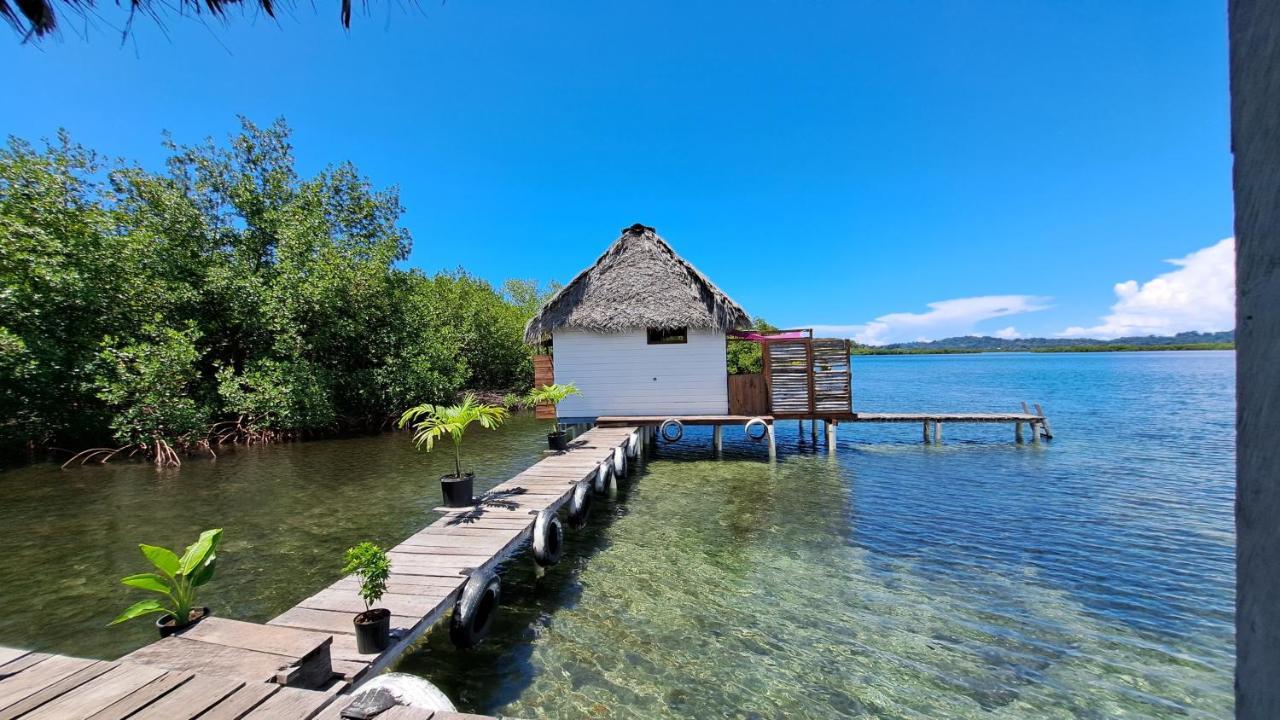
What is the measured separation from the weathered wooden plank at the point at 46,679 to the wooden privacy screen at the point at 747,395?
1212cm

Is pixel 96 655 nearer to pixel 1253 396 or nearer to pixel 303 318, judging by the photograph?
pixel 1253 396

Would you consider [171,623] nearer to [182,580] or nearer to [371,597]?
[182,580]

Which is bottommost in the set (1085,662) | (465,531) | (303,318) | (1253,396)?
(1085,662)

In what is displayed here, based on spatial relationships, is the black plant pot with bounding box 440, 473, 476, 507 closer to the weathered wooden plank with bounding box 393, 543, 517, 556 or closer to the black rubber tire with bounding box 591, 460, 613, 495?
the weathered wooden plank with bounding box 393, 543, 517, 556

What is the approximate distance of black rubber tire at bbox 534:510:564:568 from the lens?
19.4 feet

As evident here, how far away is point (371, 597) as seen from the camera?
356cm

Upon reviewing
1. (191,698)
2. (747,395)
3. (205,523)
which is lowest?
(205,523)

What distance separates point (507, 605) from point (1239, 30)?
20.8 ft

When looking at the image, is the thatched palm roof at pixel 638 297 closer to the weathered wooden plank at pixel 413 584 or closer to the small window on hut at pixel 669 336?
the small window on hut at pixel 669 336

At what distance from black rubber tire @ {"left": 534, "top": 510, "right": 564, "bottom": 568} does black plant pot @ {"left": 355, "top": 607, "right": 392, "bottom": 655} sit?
245 centimetres

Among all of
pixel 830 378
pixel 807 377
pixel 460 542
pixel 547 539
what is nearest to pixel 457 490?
pixel 460 542

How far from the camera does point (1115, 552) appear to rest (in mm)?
6879

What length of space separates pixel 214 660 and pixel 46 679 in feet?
2.61

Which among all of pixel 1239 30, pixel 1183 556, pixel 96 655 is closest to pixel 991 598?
pixel 1183 556
